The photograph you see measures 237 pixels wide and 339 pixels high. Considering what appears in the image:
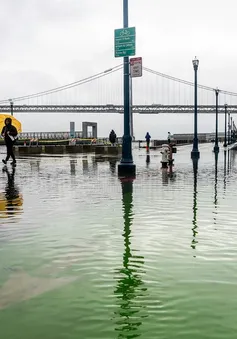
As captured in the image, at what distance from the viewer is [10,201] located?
29.7 feet

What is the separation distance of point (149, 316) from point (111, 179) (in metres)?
10.5

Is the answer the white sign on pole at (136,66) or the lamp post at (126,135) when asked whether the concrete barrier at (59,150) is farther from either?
the lamp post at (126,135)

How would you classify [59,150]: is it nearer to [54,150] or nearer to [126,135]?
[54,150]

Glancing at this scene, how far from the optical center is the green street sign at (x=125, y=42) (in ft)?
48.8

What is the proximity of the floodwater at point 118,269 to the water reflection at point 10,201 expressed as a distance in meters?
0.04

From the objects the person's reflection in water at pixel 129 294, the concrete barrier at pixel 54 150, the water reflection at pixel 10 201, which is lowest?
the person's reflection in water at pixel 129 294

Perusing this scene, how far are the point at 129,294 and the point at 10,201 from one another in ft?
19.0

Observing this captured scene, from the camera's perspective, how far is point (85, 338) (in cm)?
294

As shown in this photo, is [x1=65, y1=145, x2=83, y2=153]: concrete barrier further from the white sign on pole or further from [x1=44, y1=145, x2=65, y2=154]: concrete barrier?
the white sign on pole

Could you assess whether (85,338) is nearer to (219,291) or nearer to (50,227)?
(219,291)

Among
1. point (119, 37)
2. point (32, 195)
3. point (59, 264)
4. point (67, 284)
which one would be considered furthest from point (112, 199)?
point (119, 37)

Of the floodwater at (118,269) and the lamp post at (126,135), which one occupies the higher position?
the lamp post at (126,135)

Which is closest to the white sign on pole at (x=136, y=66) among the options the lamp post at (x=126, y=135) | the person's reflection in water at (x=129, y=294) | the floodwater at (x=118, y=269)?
the lamp post at (x=126, y=135)

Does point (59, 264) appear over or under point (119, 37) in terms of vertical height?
under
